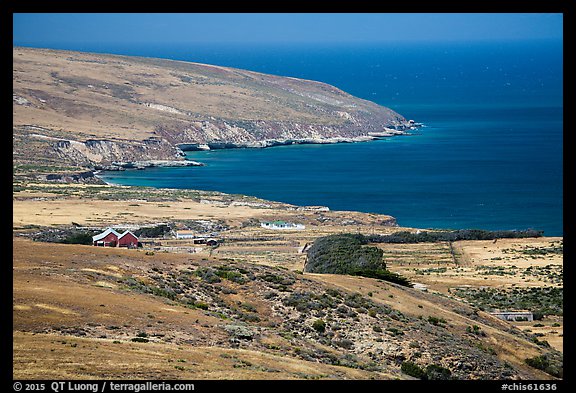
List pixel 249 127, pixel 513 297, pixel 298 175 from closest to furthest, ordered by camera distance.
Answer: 1. pixel 513 297
2. pixel 298 175
3. pixel 249 127

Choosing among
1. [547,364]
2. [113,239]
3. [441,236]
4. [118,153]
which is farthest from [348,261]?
Answer: [118,153]

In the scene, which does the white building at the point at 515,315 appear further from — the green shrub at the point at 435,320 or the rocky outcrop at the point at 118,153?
the rocky outcrop at the point at 118,153

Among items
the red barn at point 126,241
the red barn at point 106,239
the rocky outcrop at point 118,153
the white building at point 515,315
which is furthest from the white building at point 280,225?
the rocky outcrop at point 118,153

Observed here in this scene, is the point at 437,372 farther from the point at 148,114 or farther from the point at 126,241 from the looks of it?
the point at 148,114

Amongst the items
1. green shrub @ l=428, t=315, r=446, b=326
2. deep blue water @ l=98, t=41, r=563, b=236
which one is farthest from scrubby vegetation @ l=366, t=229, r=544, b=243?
green shrub @ l=428, t=315, r=446, b=326
